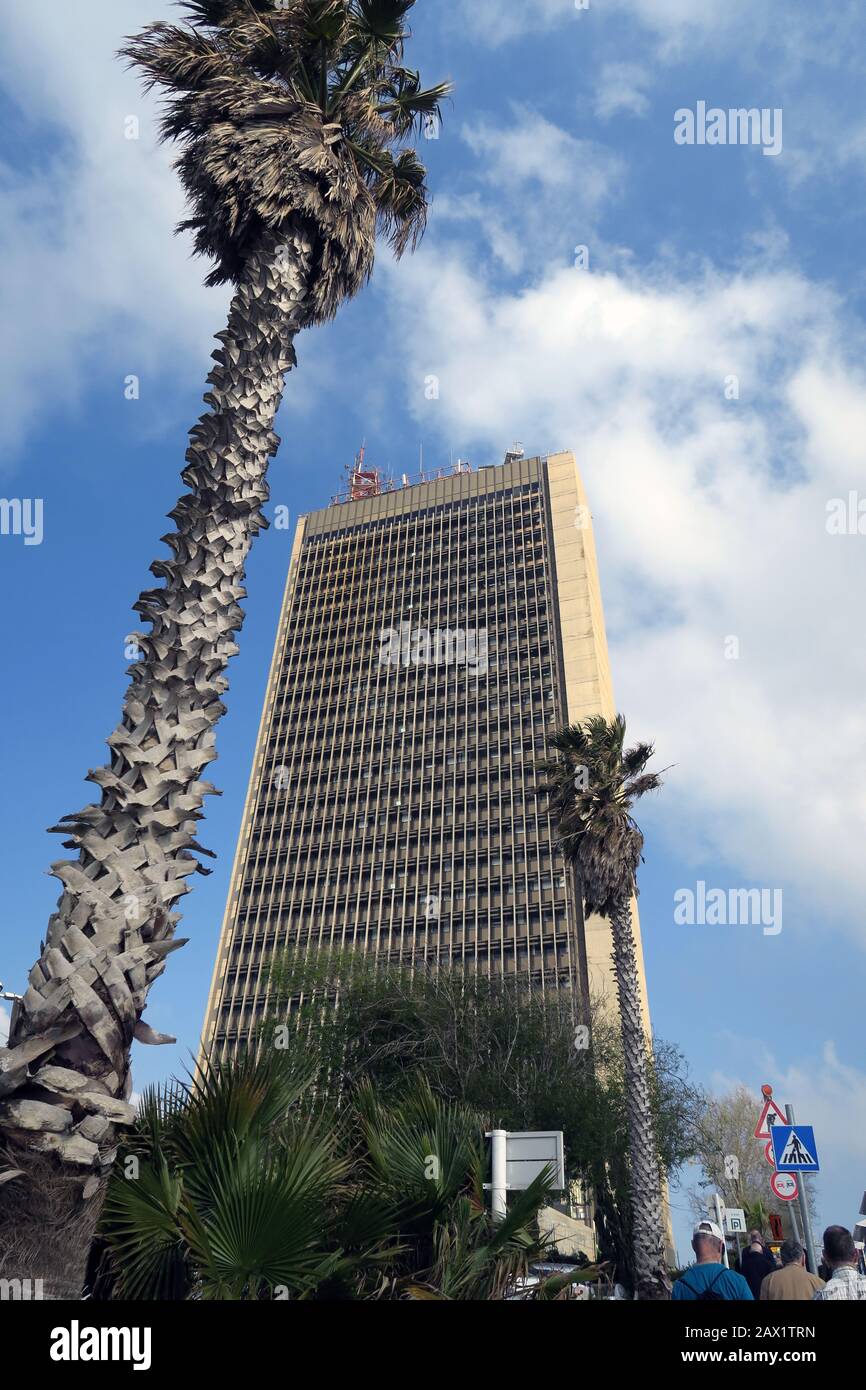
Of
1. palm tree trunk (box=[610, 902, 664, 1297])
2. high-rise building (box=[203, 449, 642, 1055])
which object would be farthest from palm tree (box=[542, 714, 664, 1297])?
high-rise building (box=[203, 449, 642, 1055])

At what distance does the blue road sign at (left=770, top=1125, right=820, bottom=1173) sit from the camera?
11.8 meters

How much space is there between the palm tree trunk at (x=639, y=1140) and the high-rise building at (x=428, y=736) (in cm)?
4945

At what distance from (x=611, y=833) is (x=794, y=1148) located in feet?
52.2

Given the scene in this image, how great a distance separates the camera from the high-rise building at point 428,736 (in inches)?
3260

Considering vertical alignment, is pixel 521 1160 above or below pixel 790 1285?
above

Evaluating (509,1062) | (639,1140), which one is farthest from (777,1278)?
(509,1062)

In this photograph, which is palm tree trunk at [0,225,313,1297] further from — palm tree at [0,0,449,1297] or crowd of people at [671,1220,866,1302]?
crowd of people at [671,1220,866,1302]

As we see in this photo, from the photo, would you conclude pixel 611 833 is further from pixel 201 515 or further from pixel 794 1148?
pixel 201 515

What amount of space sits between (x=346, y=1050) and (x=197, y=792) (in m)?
32.5

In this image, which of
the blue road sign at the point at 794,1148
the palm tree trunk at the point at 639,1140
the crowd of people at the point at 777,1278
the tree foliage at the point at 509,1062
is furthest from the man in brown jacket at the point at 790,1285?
the tree foliage at the point at 509,1062

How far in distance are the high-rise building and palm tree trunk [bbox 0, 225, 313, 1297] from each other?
70259 millimetres

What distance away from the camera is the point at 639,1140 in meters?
23.4

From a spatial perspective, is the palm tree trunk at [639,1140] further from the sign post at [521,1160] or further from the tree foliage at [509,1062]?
the sign post at [521,1160]
